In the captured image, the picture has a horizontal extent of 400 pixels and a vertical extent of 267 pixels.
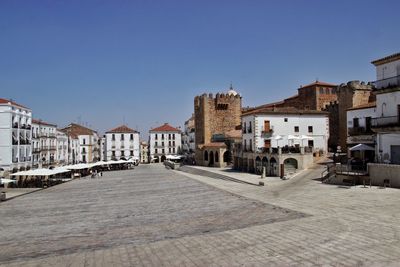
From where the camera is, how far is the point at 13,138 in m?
48.0

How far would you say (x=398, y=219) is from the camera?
13.9m

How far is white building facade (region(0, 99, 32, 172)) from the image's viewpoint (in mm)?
46656

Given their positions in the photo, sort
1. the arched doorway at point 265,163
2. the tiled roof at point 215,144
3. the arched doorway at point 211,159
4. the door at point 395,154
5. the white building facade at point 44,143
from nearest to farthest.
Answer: the door at point 395,154, the arched doorway at point 265,163, the tiled roof at point 215,144, the arched doorway at point 211,159, the white building facade at point 44,143

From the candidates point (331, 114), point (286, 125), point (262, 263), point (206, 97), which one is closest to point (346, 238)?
point (262, 263)

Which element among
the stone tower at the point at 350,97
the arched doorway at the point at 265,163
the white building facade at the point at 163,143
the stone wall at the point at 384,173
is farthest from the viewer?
the white building facade at the point at 163,143

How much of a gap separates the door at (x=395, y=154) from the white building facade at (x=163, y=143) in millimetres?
73507

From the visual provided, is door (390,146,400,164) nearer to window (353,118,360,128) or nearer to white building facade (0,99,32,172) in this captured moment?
window (353,118,360,128)

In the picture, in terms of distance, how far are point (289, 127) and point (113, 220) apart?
26.3 metres

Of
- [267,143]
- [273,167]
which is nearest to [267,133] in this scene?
[267,143]

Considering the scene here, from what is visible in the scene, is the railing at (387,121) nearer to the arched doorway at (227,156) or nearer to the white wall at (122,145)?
the arched doorway at (227,156)

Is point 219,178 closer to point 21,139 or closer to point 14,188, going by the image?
point 14,188

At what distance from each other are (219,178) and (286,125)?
934cm

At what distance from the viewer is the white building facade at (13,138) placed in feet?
153

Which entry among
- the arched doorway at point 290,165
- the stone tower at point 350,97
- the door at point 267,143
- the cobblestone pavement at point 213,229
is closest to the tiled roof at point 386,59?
the cobblestone pavement at point 213,229
